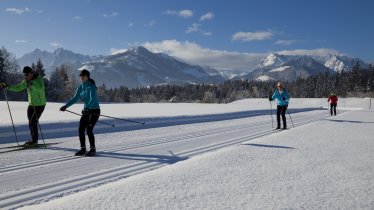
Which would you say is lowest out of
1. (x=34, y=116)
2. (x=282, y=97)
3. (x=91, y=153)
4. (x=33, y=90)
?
(x=91, y=153)

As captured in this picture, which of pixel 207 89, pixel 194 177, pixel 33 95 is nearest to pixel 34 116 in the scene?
pixel 33 95

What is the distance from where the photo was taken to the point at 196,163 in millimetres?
6590

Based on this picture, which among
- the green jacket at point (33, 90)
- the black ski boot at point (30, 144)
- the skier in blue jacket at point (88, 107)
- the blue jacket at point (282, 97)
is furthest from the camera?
the blue jacket at point (282, 97)

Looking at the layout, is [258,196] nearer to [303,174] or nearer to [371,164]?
[303,174]

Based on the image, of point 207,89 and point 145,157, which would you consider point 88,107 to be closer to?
point 145,157

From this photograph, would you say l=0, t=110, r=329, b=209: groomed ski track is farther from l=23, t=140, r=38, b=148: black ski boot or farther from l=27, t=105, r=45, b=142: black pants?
l=27, t=105, r=45, b=142: black pants

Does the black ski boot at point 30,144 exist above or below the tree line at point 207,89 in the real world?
below

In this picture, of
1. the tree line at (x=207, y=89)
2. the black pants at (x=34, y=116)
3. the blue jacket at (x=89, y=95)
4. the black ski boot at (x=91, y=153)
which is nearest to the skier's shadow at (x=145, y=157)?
the black ski boot at (x=91, y=153)

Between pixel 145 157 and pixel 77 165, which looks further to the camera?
pixel 145 157

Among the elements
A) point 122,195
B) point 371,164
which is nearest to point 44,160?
point 122,195

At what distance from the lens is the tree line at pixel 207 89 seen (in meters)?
77.7

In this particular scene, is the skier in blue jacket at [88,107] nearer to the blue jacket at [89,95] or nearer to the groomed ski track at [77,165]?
the blue jacket at [89,95]

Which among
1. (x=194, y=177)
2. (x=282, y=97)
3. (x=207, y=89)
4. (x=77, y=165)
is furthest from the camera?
(x=207, y=89)

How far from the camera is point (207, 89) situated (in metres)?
161
